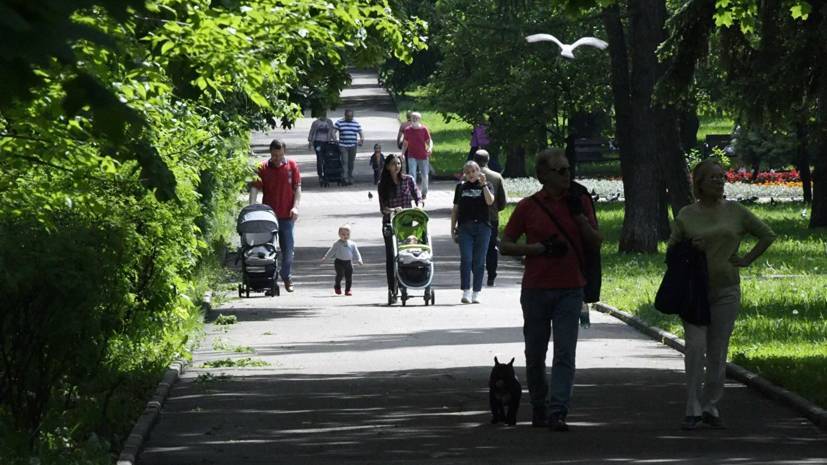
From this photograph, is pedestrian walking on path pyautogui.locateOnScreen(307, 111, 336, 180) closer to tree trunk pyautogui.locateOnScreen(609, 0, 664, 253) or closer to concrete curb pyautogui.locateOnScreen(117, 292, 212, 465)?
tree trunk pyautogui.locateOnScreen(609, 0, 664, 253)

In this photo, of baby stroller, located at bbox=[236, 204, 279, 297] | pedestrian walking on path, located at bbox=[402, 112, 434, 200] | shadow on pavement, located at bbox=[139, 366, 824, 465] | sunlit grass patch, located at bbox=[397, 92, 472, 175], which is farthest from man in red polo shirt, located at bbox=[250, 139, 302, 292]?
sunlit grass patch, located at bbox=[397, 92, 472, 175]

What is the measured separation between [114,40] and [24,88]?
25 centimetres

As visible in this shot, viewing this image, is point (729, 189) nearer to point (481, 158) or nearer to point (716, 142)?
point (716, 142)

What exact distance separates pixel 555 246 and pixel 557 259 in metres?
0.09

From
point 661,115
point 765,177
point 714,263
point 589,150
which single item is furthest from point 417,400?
point 589,150

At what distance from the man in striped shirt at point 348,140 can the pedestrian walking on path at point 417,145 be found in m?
4.74

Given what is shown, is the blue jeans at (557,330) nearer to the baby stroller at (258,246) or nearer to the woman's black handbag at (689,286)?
the woman's black handbag at (689,286)

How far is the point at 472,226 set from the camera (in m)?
22.5

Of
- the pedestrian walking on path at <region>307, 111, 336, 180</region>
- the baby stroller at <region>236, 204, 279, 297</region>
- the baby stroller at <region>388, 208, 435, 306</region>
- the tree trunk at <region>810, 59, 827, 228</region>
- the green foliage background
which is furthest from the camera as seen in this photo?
the pedestrian walking on path at <region>307, 111, 336, 180</region>

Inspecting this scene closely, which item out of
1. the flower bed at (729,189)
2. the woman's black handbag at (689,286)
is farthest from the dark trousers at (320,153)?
the woman's black handbag at (689,286)

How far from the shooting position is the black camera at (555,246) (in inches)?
442

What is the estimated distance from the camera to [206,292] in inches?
887

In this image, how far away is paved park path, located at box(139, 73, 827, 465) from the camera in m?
10.6

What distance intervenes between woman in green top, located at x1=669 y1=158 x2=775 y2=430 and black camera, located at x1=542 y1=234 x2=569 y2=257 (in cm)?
80
